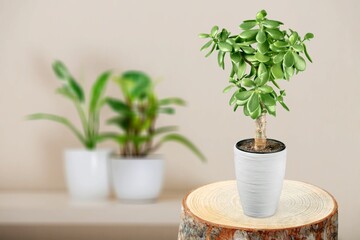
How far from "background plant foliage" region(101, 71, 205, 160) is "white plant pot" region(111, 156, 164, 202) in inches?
2.9

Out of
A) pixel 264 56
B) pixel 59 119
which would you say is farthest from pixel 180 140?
pixel 264 56

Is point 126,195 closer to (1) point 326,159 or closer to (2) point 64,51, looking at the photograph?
(2) point 64,51

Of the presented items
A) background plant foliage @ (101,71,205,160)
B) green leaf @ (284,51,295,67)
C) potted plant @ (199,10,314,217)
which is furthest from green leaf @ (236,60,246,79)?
background plant foliage @ (101,71,205,160)

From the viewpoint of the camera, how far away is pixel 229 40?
1.15 metres

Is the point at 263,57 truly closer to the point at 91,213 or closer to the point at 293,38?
the point at 293,38

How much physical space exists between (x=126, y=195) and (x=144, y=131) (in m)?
0.27

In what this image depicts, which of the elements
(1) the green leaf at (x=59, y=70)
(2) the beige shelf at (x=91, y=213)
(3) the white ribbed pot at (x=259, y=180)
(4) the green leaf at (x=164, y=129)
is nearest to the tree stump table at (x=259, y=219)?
(3) the white ribbed pot at (x=259, y=180)

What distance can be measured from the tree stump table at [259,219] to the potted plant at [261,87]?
0.15 feet

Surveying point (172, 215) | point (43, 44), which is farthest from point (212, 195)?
point (43, 44)

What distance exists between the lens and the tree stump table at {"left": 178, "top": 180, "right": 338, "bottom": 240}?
111cm

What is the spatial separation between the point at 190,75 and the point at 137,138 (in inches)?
13.7

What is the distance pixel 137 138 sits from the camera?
2029 millimetres

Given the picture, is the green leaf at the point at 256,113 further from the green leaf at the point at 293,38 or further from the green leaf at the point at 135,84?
the green leaf at the point at 135,84

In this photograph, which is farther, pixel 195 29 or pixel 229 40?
pixel 195 29
